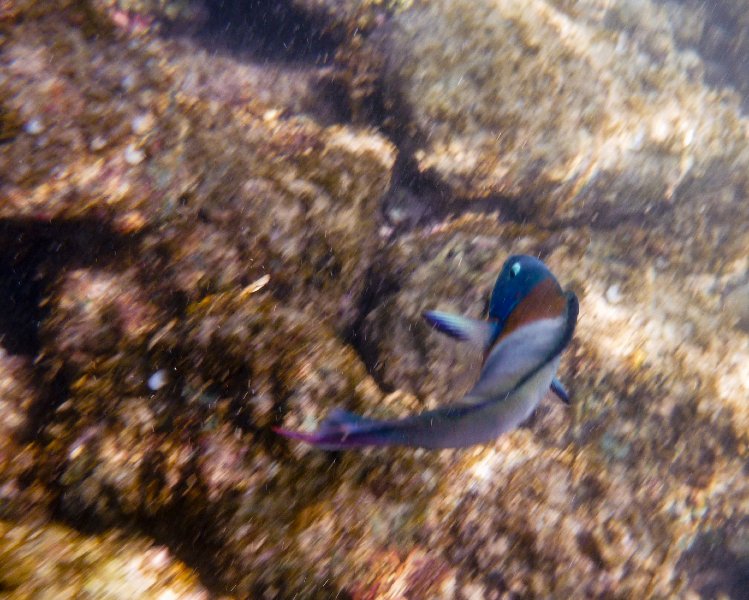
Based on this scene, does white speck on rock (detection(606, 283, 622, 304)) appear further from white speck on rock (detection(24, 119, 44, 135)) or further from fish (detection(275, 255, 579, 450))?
white speck on rock (detection(24, 119, 44, 135))

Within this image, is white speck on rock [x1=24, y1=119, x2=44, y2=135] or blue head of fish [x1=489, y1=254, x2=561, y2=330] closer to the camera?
blue head of fish [x1=489, y1=254, x2=561, y2=330]

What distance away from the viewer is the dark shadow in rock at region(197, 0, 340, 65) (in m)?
4.95

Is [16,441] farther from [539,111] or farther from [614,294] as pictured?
[539,111]

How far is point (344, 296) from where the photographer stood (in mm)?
3381

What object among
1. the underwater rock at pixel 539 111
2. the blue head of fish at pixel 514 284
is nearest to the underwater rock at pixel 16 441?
the blue head of fish at pixel 514 284

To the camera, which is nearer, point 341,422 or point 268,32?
point 341,422

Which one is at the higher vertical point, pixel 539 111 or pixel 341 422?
pixel 539 111

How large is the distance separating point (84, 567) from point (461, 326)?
5.63 ft

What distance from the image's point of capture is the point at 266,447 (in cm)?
224

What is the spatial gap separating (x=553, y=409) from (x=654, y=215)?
328 cm

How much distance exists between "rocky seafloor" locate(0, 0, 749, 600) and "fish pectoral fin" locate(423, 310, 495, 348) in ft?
2.66

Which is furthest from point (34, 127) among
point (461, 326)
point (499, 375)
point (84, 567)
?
point (499, 375)

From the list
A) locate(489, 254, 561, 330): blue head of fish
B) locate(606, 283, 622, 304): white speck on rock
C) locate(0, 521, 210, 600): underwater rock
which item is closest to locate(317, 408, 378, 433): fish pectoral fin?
locate(489, 254, 561, 330): blue head of fish

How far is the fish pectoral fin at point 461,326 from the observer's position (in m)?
1.83
